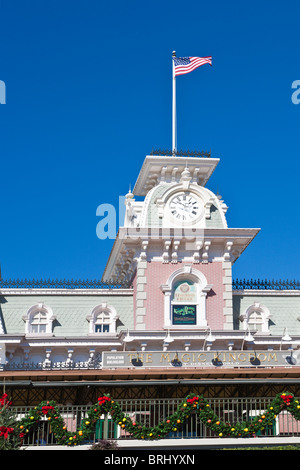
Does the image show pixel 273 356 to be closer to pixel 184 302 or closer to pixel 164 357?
pixel 164 357

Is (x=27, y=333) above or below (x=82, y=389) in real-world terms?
above

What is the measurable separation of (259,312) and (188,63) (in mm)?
13206

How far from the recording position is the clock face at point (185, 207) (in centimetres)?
3469

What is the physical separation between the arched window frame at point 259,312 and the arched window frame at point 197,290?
2.28 m

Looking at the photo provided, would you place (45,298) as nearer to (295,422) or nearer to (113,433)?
(113,433)

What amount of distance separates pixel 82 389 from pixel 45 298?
28.1ft

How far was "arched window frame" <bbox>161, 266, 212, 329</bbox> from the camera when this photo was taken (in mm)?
33188

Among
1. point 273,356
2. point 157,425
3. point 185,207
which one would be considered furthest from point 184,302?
point 157,425

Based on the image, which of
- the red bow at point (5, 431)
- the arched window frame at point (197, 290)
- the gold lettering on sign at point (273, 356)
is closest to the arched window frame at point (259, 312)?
the arched window frame at point (197, 290)

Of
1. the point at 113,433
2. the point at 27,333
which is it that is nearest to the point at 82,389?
the point at 113,433

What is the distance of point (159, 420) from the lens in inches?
988

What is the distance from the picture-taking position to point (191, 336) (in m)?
32.7

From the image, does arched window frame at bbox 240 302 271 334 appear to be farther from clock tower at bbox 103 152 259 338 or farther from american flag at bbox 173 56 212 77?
american flag at bbox 173 56 212 77

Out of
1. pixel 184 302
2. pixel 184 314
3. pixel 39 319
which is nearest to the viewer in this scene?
pixel 184 314
